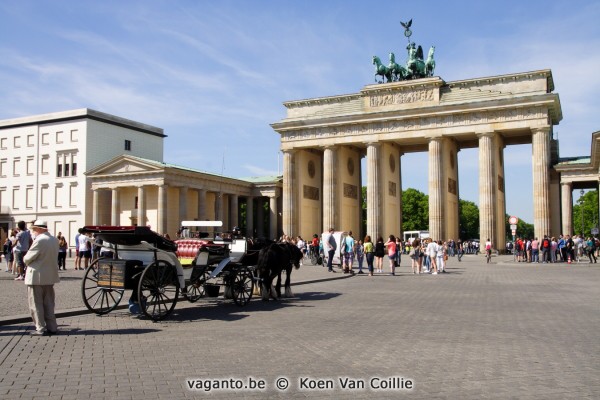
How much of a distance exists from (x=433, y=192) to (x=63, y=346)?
5178cm

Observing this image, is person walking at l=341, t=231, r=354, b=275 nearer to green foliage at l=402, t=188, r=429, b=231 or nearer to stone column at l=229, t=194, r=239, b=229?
stone column at l=229, t=194, r=239, b=229

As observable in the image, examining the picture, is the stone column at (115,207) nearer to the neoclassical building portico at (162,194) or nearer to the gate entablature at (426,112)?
the neoclassical building portico at (162,194)

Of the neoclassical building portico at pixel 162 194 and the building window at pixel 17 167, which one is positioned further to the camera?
the building window at pixel 17 167

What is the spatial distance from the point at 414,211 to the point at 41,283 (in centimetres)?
10564

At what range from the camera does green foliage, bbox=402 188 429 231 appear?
11162 centimetres

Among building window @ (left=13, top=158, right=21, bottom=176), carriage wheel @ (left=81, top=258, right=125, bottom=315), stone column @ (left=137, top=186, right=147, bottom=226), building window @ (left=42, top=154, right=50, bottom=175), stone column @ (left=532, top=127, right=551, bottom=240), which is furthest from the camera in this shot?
building window @ (left=13, top=158, right=21, bottom=176)

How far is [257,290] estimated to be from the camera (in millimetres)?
17984

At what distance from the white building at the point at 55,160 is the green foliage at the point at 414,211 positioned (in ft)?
179

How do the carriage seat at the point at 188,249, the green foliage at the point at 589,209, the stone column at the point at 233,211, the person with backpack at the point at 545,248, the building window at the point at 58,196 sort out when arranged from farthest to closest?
the green foliage at the point at 589,209 < the stone column at the point at 233,211 < the building window at the point at 58,196 < the person with backpack at the point at 545,248 < the carriage seat at the point at 188,249

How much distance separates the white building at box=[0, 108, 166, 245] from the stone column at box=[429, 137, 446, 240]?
38.1 m

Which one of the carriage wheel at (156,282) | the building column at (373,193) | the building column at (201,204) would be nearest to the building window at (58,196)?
the building column at (201,204)

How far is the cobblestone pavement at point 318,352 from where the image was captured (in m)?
6.68

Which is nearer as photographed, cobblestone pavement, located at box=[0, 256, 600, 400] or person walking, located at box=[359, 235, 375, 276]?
cobblestone pavement, located at box=[0, 256, 600, 400]

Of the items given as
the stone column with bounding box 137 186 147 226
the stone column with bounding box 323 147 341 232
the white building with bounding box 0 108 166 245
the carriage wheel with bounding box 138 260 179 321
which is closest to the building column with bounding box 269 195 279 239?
the stone column with bounding box 323 147 341 232
